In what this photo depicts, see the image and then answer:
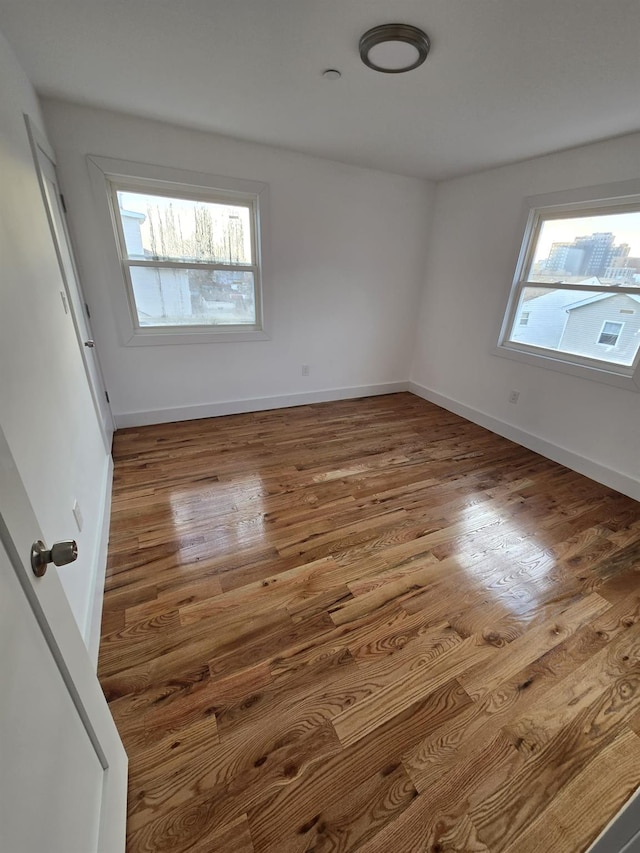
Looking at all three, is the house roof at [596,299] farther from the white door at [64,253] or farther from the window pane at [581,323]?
the white door at [64,253]

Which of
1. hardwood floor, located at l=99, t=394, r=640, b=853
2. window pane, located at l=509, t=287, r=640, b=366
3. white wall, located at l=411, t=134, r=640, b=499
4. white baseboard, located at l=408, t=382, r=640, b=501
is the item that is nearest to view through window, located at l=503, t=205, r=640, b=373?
window pane, located at l=509, t=287, r=640, b=366

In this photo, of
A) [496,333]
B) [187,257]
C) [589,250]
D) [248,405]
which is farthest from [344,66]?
[248,405]

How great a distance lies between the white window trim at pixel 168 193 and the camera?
259 cm

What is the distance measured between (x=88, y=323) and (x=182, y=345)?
73 centimetres

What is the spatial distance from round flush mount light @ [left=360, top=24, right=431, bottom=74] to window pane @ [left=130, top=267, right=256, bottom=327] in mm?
1920

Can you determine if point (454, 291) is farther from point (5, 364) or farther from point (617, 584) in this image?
point (5, 364)

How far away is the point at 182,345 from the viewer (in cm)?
322

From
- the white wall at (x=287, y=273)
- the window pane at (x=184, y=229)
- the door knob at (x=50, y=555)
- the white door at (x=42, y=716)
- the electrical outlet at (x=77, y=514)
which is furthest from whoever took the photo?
the window pane at (x=184, y=229)

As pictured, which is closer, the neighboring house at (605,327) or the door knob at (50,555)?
the door knob at (50,555)

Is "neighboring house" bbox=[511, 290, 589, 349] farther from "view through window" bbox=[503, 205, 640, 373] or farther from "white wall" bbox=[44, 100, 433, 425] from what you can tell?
"white wall" bbox=[44, 100, 433, 425]

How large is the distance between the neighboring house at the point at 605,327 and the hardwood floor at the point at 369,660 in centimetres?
108

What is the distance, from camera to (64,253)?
2.24 meters

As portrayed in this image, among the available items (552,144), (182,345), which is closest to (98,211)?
(182,345)

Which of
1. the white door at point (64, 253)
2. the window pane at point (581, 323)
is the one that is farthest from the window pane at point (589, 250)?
the white door at point (64, 253)
